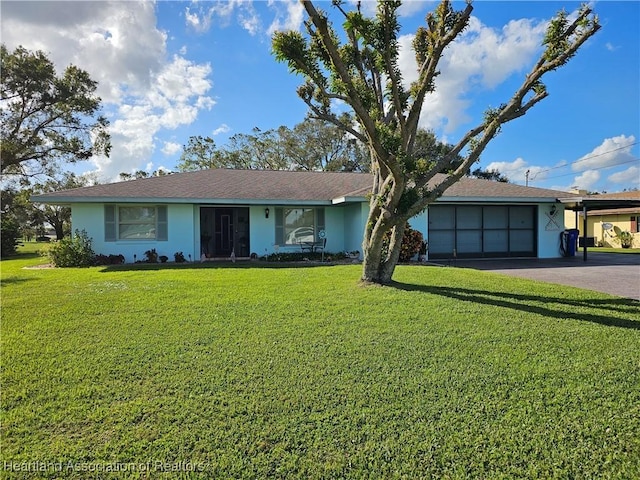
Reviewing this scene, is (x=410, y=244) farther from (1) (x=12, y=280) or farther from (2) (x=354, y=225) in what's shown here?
(1) (x=12, y=280)

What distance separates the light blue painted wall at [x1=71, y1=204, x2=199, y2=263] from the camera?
13.3 meters

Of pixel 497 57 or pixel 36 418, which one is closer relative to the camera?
pixel 36 418

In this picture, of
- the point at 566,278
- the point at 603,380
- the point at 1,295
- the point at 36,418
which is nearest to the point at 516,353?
the point at 603,380

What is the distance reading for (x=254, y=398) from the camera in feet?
11.3

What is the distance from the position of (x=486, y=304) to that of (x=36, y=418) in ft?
20.7

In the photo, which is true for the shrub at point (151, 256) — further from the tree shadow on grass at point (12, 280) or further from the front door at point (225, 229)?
the tree shadow on grass at point (12, 280)

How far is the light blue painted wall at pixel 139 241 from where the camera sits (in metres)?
13.3

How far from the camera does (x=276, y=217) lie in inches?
595

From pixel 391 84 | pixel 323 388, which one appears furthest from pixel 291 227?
pixel 323 388

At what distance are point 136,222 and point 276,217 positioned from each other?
16.7 ft

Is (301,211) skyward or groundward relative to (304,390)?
skyward

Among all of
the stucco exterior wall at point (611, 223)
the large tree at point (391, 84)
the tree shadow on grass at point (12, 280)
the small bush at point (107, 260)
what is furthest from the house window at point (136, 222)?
the stucco exterior wall at point (611, 223)

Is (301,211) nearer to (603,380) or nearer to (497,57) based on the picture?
(497,57)

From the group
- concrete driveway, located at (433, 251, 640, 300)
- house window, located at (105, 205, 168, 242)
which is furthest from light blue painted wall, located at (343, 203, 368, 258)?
house window, located at (105, 205, 168, 242)
